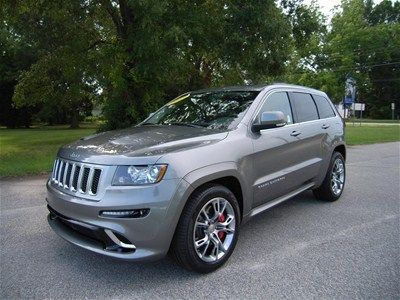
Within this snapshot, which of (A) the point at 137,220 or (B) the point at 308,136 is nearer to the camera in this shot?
(A) the point at 137,220

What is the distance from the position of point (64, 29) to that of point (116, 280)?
12083 mm

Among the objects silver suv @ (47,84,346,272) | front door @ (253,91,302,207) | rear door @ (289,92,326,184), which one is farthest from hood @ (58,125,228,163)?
rear door @ (289,92,326,184)

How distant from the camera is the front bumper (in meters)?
3.43

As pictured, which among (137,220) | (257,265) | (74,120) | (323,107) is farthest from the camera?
(74,120)

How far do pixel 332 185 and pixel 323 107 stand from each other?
123 cm

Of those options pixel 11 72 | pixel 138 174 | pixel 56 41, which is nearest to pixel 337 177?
pixel 138 174

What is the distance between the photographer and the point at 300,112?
568 cm

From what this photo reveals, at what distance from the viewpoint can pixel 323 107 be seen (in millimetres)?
6469

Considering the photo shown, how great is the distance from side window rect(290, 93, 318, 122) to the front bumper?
261cm

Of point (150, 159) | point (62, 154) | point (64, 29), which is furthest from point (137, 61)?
point (150, 159)

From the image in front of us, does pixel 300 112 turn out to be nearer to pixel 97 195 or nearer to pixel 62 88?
pixel 97 195

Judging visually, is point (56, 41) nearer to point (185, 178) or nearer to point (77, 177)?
point (77, 177)

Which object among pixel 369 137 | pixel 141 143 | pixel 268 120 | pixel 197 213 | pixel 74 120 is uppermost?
pixel 268 120

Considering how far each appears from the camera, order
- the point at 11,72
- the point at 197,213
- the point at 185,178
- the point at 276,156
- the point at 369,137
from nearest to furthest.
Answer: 1. the point at 185,178
2. the point at 197,213
3. the point at 276,156
4. the point at 369,137
5. the point at 11,72
